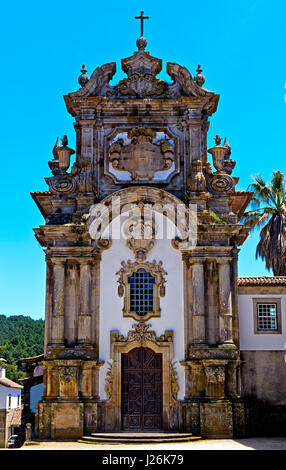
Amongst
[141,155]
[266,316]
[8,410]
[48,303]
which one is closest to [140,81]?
[141,155]

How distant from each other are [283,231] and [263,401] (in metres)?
13.6

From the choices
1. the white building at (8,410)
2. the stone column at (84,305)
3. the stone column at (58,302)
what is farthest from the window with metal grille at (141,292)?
the white building at (8,410)

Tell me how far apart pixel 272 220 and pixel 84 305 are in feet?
53.0

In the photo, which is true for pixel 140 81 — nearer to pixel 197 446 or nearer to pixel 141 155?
pixel 141 155

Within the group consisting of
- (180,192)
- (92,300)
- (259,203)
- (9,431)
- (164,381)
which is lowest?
(9,431)

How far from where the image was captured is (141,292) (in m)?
25.6

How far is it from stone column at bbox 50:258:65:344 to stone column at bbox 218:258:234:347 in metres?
5.72

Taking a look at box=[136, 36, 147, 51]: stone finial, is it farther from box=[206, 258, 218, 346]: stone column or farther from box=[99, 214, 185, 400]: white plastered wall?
box=[206, 258, 218, 346]: stone column

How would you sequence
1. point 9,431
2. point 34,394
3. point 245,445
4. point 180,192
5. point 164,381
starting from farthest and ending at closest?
1. point 9,431
2. point 34,394
3. point 180,192
4. point 164,381
5. point 245,445

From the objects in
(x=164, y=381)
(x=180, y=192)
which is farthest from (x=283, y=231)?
(x=164, y=381)

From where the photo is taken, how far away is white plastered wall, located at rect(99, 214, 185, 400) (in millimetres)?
25062

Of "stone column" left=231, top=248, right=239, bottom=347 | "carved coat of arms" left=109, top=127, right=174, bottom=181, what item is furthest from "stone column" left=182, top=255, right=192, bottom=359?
"carved coat of arms" left=109, top=127, right=174, bottom=181

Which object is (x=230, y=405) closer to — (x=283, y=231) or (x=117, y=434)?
(x=117, y=434)

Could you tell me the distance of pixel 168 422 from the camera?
961 inches
